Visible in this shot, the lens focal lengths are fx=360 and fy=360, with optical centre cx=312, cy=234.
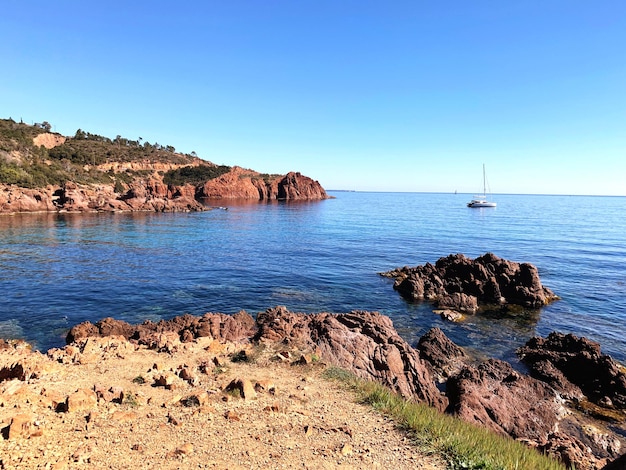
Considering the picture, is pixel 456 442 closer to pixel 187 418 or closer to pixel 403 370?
pixel 403 370

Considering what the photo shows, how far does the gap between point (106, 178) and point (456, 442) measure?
Answer: 110 metres

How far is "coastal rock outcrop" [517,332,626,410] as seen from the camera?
583 inches

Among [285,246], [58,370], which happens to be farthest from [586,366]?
[285,246]

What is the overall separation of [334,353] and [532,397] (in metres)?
7.69

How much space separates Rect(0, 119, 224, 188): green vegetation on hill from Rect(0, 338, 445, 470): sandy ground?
76.7 metres

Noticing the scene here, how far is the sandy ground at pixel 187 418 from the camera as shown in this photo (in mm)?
7113

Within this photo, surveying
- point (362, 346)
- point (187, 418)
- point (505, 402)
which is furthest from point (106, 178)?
point (505, 402)

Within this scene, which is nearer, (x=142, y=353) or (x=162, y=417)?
(x=162, y=417)

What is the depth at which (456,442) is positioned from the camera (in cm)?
783

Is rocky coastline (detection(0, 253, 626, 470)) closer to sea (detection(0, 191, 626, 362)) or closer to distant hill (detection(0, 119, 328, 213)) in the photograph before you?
sea (detection(0, 191, 626, 362))

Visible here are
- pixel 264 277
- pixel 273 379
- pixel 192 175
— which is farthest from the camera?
pixel 192 175

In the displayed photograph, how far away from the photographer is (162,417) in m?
8.65

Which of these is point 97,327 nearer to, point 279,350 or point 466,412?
point 279,350

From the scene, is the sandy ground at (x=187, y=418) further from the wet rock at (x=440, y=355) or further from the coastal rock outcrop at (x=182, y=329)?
the wet rock at (x=440, y=355)
